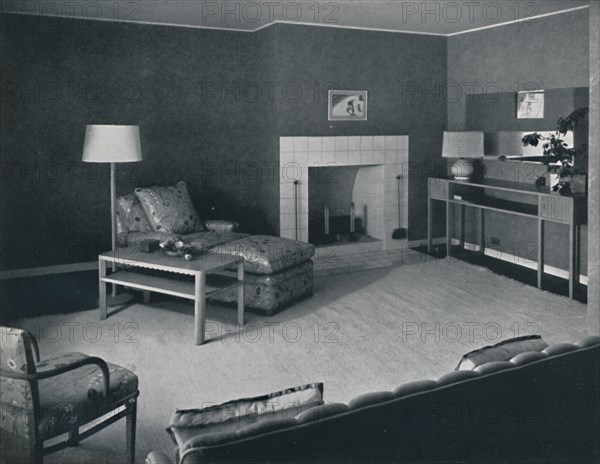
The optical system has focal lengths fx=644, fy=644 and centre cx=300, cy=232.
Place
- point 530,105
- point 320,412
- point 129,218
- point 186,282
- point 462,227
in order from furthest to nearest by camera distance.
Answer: point 462,227
point 530,105
point 129,218
point 186,282
point 320,412

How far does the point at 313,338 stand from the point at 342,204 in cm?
356

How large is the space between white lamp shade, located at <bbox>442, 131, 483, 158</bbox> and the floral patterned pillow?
2916 millimetres

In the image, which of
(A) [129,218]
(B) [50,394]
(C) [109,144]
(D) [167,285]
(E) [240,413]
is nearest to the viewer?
(E) [240,413]

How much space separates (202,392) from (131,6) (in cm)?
383

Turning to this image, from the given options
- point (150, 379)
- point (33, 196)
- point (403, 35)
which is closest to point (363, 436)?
point (150, 379)

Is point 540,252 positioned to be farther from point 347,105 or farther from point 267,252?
point 347,105

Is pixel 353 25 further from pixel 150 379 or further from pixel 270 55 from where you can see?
pixel 150 379

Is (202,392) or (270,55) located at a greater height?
(270,55)

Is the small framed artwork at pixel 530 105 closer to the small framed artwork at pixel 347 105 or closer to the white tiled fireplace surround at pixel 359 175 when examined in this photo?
the white tiled fireplace surround at pixel 359 175

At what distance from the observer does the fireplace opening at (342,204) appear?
7555mm

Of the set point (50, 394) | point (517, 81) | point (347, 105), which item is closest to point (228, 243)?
point (347, 105)

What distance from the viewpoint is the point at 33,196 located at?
20.5 ft

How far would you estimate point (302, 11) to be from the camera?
245 inches

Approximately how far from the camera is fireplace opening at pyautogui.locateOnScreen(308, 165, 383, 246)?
24.8ft
